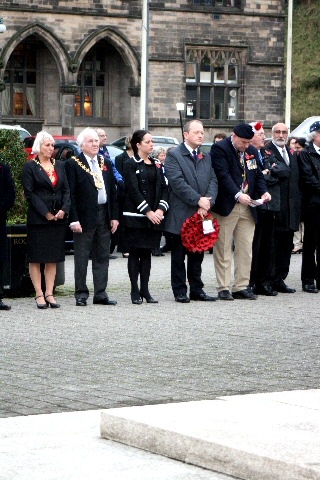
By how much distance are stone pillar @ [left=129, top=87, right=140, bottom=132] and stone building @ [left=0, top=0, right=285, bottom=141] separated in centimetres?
4

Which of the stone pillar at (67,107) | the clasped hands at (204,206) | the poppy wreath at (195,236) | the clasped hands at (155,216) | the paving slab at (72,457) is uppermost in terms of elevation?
the stone pillar at (67,107)

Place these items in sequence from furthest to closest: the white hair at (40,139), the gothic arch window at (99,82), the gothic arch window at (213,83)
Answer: the gothic arch window at (99,82) → the gothic arch window at (213,83) → the white hair at (40,139)

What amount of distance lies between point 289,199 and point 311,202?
291 millimetres

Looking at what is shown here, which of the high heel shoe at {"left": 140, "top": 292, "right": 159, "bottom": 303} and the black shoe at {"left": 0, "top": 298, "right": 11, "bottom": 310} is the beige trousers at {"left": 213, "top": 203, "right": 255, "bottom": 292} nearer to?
the high heel shoe at {"left": 140, "top": 292, "right": 159, "bottom": 303}

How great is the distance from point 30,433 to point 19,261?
7.99m

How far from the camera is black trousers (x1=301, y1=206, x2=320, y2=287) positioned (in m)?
15.9

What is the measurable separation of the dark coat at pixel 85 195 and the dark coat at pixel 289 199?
240 centimetres

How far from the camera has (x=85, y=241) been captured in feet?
46.0

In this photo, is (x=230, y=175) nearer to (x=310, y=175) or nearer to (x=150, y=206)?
(x=150, y=206)

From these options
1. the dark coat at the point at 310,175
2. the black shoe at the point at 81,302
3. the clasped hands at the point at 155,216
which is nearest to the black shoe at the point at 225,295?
the clasped hands at the point at 155,216

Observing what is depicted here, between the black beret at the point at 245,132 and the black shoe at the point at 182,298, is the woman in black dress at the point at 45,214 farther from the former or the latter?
the black beret at the point at 245,132

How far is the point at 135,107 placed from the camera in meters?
49.8

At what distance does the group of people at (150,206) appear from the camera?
45.8 feet

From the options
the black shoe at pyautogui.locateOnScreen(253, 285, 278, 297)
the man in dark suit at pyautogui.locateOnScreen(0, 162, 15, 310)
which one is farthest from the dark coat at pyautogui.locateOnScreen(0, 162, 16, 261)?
the black shoe at pyautogui.locateOnScreen(253, 285, 278, 297)
